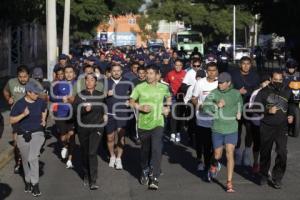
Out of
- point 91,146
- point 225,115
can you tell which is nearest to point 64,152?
point 91,146

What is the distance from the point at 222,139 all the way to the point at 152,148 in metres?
1.02

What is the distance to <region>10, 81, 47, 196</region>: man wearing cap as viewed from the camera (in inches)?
382

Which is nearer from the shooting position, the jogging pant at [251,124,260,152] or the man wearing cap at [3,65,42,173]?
the jogging pant at [251,124,260,152]

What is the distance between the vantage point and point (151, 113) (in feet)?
34.0

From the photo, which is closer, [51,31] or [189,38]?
[51,31]

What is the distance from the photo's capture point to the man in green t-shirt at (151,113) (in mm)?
10297

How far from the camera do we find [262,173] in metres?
10.4

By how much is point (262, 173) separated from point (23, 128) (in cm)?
352

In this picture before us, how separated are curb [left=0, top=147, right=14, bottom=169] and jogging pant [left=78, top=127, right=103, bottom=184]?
241 centimetres

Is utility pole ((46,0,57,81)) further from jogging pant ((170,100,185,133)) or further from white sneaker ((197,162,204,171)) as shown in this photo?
white sneaker ((197,162,204,171))

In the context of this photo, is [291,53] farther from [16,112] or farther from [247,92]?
[16,112]

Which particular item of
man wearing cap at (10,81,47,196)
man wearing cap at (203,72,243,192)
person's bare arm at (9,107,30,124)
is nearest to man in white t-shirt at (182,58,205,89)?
man wearing cap at (203,72,243,192)

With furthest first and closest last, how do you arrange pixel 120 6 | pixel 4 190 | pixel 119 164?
pixel 120 6 < pixel 119 164 < pixel 4 190

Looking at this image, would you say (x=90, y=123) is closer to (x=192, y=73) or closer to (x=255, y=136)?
(x=255, y=136)
